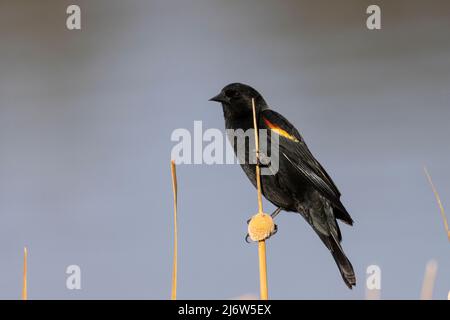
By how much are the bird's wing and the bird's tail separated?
0.30 feet

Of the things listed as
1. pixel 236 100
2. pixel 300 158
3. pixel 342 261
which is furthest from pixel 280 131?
pixel 342 261

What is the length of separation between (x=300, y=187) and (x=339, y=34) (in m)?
2.41

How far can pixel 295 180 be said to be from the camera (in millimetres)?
2705

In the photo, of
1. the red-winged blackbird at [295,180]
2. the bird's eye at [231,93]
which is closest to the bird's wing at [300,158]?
the red-winged blackbird at [295,180]

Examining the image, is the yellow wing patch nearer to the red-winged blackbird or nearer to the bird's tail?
the red-winged blackbird

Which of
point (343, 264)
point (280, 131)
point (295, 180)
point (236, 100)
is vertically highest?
point (236, 100)

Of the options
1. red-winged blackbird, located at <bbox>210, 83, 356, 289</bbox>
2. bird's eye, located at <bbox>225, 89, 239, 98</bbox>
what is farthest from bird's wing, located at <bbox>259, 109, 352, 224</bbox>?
bird's eye, located at <bbox>225, 89, 239, 98</bbox>

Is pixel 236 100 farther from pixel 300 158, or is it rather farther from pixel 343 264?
pixel 343 264

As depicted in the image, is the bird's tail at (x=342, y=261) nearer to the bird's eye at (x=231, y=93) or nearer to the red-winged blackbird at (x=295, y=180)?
the red-winged blackbird at (x=295, y=180)

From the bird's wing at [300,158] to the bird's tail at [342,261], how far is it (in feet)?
0.30

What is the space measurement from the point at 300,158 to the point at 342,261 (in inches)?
15.3

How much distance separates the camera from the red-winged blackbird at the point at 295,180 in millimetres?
2643

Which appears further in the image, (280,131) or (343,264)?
(280,131)

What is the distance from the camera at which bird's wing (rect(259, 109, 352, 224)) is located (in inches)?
104
